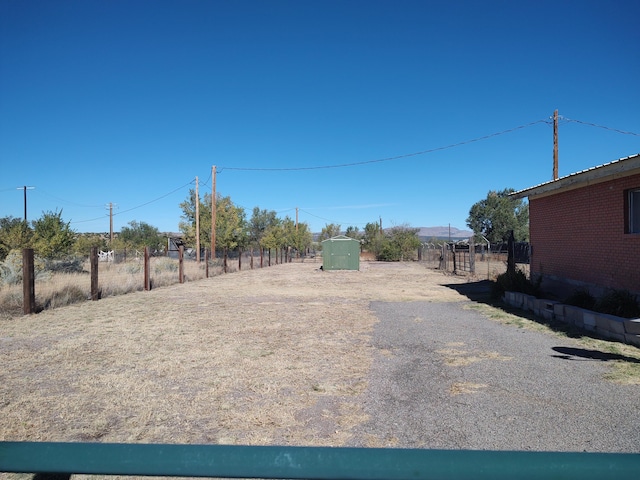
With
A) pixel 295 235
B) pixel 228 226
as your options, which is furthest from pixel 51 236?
pixel 295 235

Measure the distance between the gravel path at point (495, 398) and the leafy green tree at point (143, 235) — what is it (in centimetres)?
5768

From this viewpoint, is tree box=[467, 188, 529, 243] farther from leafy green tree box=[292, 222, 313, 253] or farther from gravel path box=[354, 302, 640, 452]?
gravel path box=[354, 302, 640, 452]

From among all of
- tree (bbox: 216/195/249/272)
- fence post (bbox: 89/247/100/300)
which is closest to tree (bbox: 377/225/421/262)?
tree (bbox: 216/195/249/272)

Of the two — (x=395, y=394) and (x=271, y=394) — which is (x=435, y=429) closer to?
(x=395, y=394)

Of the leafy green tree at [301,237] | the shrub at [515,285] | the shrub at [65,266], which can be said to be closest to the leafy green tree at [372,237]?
the leafy green tree at [301,237]

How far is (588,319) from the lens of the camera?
8570mm

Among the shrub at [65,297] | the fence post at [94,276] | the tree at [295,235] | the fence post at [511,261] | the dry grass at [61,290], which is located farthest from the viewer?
the tree at [295,235]

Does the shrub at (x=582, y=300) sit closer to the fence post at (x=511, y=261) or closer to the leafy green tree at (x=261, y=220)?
the fence post at (x=511, y=261)

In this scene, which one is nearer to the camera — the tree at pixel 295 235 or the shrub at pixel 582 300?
the shrub at pixel 582 300

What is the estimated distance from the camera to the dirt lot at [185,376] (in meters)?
4.20

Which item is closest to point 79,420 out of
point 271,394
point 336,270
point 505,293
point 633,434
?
point 271,394

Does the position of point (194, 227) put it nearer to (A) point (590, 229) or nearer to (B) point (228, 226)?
(B) point (228, 226)

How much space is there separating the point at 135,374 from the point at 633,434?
549 cm

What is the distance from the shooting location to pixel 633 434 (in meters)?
3.92
